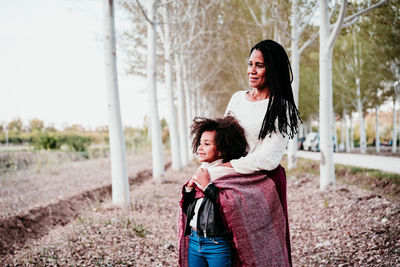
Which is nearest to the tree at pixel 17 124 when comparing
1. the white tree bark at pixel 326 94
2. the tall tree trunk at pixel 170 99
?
the tall tree trunk at pixel 170 99

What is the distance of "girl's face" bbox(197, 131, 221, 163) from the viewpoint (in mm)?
2082

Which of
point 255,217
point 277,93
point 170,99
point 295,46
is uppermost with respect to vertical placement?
point 295,46

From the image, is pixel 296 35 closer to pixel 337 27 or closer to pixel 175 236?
pixel 337 27

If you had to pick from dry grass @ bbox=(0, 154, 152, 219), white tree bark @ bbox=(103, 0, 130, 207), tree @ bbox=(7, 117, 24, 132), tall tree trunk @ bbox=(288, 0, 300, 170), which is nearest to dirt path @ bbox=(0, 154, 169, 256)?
dry grass @ bbox=(0, 154, 152, 219)

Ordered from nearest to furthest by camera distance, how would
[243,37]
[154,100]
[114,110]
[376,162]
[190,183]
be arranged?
[190,183], [114,110], [154,100], [376,162], [243,37]

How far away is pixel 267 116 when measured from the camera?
2006 millimetres

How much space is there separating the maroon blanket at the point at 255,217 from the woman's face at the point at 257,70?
65 cm

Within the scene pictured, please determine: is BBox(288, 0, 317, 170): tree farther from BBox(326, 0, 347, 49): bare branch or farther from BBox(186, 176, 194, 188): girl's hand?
BBox(186, 176, 194, 188): girl's hand

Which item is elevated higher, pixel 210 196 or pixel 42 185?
pixel 210 196

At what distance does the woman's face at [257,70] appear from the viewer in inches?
83.1

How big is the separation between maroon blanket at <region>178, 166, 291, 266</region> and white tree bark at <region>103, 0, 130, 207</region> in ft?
14.7

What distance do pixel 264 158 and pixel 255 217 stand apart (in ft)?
1.25

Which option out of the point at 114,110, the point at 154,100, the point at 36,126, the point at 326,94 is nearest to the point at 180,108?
the point at 154,100

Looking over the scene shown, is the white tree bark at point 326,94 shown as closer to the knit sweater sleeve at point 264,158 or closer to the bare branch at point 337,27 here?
the bare branch at point 337,27
